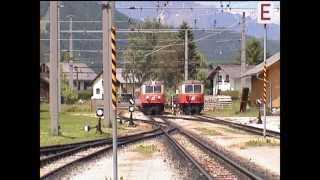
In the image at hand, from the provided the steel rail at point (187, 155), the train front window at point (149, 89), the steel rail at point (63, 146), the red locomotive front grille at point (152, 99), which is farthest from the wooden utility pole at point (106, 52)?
the red locomotive front grille at point (152, 99)

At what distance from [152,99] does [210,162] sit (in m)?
9.46

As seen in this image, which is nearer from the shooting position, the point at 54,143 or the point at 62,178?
the point at 62,178

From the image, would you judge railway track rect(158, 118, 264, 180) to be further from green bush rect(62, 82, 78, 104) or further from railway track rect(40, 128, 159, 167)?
green bush rect(62, 82, 78, 104)

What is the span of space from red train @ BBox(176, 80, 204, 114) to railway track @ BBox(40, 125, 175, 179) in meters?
3.54

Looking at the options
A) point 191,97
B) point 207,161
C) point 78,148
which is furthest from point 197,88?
point 207,161

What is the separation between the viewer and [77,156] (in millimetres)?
13672

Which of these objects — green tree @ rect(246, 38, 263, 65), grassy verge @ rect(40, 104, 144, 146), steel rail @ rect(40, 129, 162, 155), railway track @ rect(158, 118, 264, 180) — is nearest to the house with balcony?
green tree @ rect(246, 38, 263, 65)

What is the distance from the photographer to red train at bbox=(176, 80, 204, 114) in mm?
20167

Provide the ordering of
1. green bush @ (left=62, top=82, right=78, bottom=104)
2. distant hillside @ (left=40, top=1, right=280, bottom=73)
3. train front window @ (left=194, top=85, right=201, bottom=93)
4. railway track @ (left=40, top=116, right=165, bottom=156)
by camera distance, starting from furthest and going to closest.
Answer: train front window @ (left=194, top=85, right=201, bottom=93), green bush @ (left=62, top=82, right=78, bottom=104), railway track @ (left=40, top=116, right=165, bottom=156), distant hillside @ (left=40, top=1, right=280, bottom=73)
